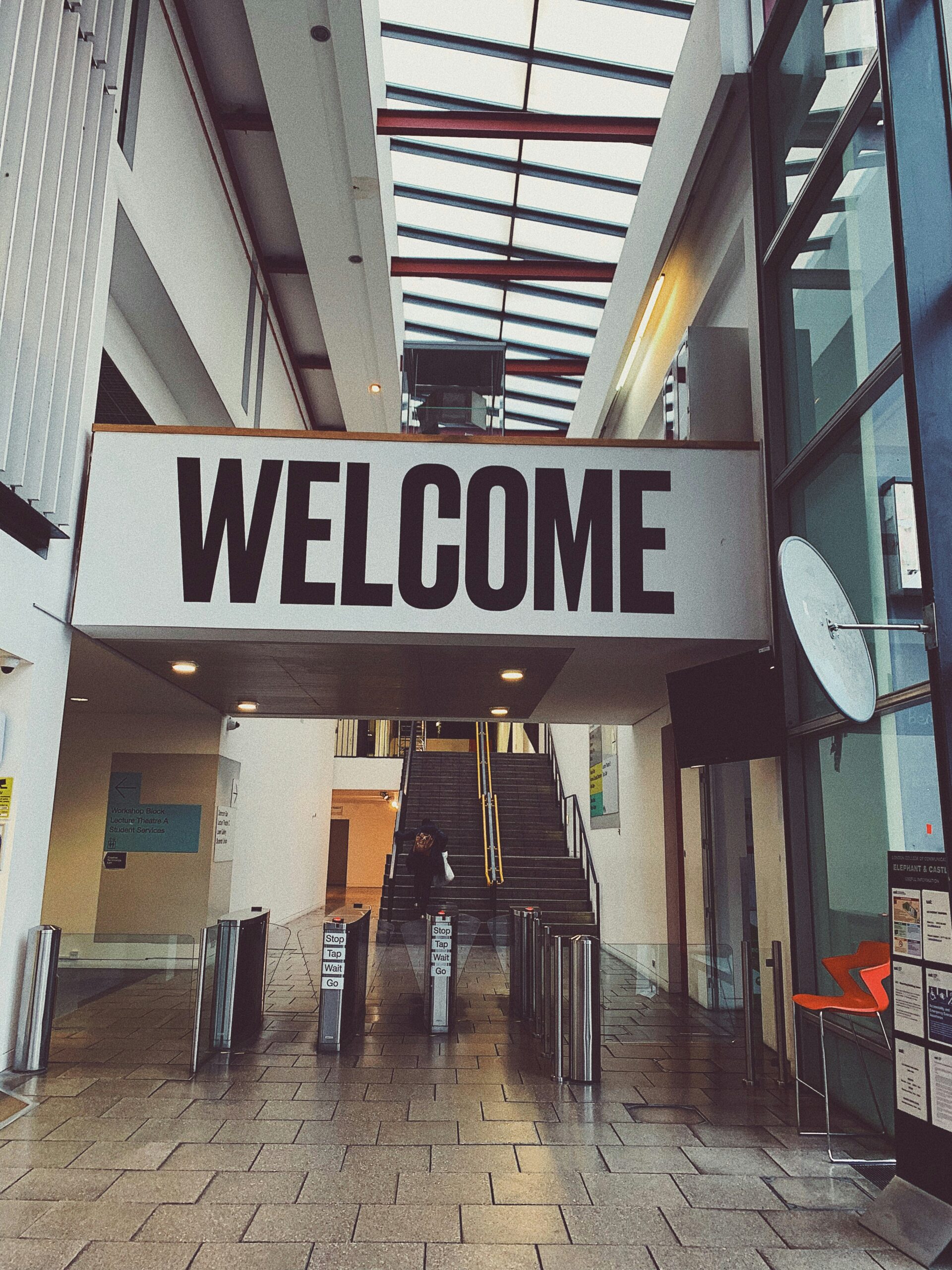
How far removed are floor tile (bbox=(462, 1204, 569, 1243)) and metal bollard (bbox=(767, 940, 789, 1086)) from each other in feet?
7.72

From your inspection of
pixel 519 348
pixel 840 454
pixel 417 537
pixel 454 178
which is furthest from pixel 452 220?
pixel 840 454

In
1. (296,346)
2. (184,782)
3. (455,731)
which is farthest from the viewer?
(455,731)

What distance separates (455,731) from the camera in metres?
30.4

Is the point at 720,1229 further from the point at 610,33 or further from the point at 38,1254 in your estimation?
the point at 610,33

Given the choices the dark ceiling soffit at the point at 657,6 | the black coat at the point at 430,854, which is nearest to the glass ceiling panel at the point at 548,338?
the dark ceiling soffit at the point at 657,6

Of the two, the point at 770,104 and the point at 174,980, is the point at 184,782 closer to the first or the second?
the point at 174,980

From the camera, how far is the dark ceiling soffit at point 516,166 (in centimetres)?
986

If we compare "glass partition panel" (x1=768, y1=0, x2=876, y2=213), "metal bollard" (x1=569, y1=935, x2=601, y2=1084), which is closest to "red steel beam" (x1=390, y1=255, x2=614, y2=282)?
"glass partition panel" (x1=768, y1=0, x2=876, y2=213)

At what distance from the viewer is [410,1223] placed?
3312 millimetres

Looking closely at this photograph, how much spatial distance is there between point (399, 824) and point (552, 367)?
7021 millimetres

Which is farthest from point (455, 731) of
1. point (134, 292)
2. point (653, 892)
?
point (134, 292)

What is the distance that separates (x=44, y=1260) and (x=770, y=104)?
23.4 ft

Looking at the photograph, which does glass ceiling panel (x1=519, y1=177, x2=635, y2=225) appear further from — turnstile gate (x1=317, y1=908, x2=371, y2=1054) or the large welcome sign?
turnstile gate (x1=317, y1=908, x2=371, y2=1054)

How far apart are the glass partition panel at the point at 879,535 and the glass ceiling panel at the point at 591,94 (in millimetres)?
5161
